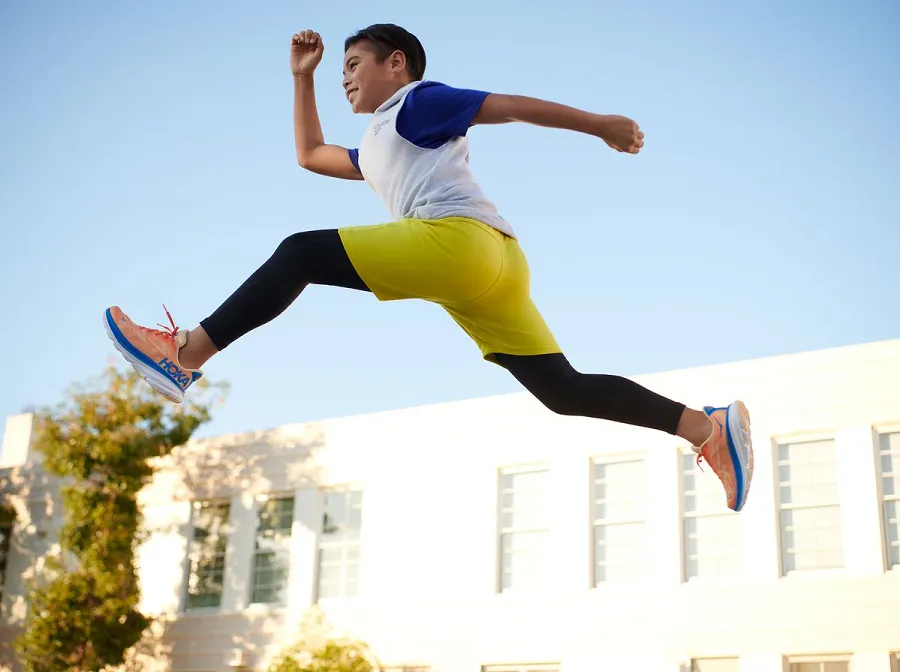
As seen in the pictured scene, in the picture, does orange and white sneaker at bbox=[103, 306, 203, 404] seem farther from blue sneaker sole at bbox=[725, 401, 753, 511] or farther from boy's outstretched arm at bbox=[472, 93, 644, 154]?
blue sneaker sole at bbox=[725, 401, 753, 511]

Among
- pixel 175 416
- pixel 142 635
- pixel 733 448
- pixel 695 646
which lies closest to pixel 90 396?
pixel 175 416

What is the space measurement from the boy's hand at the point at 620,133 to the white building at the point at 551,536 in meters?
9.10

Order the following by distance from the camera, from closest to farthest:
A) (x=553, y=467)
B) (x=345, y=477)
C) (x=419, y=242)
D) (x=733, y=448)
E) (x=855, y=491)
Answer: (x=419, y=242), (x=733, y=448), (x=855, y=491), (x=553, y=467), (x=345, y=477)

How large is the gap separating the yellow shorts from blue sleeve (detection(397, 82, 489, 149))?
8.9 inches

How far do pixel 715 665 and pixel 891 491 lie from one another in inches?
95.9

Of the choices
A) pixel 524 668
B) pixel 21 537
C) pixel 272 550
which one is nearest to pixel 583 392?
pixel 524 668

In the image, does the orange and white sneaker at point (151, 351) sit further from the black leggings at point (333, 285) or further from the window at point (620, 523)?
the window at point (620, 523)

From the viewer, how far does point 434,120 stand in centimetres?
299

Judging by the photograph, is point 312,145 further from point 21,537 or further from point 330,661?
point 21,537

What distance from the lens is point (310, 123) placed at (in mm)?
3611

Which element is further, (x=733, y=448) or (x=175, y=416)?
(x=175, y=416)

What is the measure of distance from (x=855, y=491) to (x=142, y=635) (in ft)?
30.0

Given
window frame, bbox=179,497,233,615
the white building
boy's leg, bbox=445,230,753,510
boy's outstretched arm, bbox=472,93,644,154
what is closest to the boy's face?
boy's outstretched arm, bbox=472,93,644,154

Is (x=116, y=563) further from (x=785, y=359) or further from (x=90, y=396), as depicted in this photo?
(x=785, y=359)
